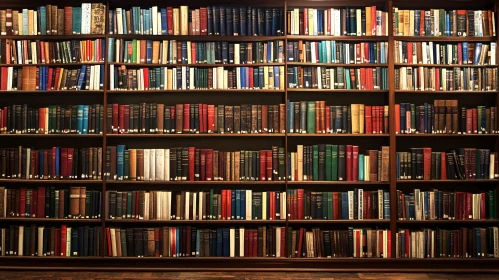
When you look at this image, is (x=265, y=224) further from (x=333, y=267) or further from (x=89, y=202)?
(x=89, y=202)

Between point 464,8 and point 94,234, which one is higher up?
point 464,8

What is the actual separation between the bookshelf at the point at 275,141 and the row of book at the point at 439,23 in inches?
2.7

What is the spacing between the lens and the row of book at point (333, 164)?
4.95m

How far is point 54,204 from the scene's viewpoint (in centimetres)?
497

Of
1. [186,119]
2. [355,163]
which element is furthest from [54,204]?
[355,163]

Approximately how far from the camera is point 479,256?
4.93 metres

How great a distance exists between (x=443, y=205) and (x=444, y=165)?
0.40 m

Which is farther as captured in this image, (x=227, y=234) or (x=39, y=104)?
(x=39, y=104)

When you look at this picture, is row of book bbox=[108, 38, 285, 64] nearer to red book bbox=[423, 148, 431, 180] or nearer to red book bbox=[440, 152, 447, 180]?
red book bbox=[423, 148, 431, 180]

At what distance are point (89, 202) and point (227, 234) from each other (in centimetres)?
142

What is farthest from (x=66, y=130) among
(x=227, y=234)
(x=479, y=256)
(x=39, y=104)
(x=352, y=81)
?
(x=479, y=256)

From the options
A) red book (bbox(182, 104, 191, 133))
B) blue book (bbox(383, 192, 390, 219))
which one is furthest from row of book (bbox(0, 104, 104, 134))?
blue book (bbox(383, 192, 390, 219))

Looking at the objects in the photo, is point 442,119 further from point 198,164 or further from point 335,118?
point 198,164

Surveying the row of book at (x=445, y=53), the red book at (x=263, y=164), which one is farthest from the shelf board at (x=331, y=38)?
the red book at (x=263, y=164)
